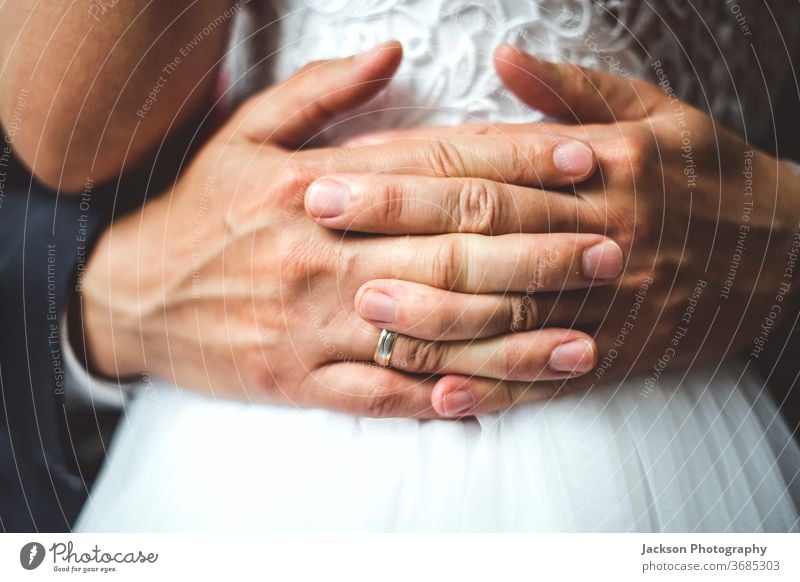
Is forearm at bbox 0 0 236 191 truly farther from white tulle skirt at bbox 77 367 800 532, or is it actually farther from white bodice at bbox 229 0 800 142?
white tulle skirt at bbox 77 367 800 532

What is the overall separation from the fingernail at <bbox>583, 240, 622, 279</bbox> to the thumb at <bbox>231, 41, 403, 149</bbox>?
12 centimetres

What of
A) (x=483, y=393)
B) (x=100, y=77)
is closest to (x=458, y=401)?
(x=483, y=393)

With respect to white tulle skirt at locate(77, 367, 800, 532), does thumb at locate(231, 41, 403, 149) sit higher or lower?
higher

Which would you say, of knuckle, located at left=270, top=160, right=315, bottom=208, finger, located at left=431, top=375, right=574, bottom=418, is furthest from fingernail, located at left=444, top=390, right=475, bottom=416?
knuckle, located at left=270, top=160, right=315, bottom=208

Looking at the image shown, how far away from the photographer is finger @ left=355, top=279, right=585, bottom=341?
23cm

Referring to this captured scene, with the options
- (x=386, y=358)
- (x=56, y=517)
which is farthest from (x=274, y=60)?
(x=56, y=517)

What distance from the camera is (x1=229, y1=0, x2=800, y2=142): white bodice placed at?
0.25 meters

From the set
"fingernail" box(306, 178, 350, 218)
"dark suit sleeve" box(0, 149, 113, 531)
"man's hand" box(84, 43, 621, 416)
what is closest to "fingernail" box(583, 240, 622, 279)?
"man's hand" box(84, 43, 621, 416)

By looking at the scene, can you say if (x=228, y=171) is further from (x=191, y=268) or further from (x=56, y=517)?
(x=56, y=517)

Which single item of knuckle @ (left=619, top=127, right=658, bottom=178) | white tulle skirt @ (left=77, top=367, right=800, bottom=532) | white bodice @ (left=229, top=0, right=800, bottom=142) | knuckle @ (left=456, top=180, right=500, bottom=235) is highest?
white bodice @ (left=229, top=0, right=800, bottom=142)

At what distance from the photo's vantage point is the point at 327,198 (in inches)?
9.2

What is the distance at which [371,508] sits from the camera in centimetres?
25

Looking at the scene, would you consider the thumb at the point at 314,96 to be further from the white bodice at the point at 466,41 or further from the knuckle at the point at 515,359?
the knuckle at the point at 515,359

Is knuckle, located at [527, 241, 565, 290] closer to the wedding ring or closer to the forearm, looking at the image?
the wedding ring
